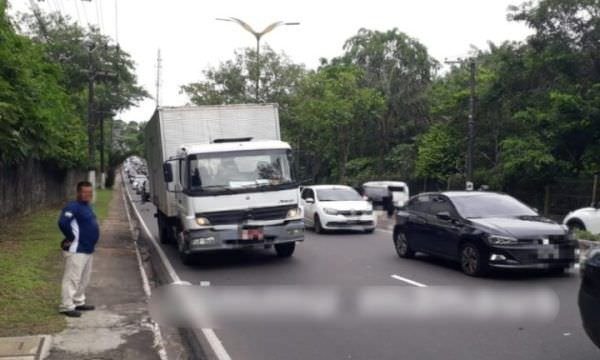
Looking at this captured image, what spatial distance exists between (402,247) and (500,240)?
12.1 feet

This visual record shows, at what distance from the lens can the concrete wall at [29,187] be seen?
21.7 meters

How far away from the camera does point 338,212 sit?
2084cm

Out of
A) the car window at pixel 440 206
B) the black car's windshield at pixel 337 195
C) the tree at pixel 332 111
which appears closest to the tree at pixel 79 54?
the tree at pixel 332 111

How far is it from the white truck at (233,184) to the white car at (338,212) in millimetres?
5879

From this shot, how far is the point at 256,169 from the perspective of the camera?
44.2ft

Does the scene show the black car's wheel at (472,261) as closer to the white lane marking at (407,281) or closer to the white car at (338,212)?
the white lane marking at (407,281)

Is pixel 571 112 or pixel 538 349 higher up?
pixel 571 112

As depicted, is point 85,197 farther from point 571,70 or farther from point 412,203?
point 571,70

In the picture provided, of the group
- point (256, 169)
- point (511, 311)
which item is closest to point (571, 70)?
point (256, 169)

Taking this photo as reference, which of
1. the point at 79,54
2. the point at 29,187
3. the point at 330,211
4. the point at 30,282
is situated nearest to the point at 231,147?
the point at 30,282

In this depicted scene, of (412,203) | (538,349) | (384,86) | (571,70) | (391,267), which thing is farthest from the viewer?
(384,86)

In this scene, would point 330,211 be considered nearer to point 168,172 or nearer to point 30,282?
point 168,172

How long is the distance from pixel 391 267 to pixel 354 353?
6368 millimetres

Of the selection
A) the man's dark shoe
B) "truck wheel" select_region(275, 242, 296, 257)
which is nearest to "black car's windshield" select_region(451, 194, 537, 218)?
"truck wheel" select_region(275, 242, 296, 257)
